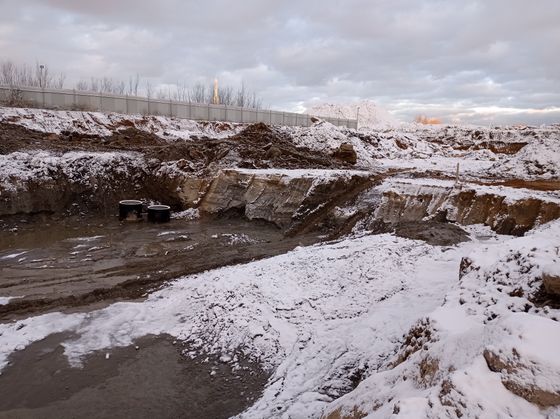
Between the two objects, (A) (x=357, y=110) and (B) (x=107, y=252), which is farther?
(A) (x=357, y=110)

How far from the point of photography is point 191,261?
1027cm

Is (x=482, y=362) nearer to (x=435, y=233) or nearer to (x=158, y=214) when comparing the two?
(x=435, y=233)

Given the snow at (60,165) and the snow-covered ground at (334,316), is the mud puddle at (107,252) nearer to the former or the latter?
the snow-covered ground at (334,316)

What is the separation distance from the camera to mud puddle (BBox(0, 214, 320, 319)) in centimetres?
819

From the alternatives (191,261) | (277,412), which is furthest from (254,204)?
(277,412)

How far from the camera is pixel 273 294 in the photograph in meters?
6.96

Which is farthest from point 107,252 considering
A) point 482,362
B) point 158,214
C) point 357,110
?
point 357,110

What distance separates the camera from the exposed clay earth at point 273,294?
3188 mm

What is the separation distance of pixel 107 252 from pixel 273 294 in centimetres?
604

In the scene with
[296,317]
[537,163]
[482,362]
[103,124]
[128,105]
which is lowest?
[296,317]

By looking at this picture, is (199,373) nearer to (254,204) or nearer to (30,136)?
(254,204)

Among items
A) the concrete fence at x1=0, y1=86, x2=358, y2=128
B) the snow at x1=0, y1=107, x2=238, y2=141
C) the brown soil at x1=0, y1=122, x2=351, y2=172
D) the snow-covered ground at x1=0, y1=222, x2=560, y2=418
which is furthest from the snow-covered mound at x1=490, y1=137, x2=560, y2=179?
the concrete fence at x1=0, y1=86, x2=358, y2=128

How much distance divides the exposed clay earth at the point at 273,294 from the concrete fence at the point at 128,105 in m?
14.3

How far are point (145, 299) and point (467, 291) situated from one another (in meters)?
5.52
